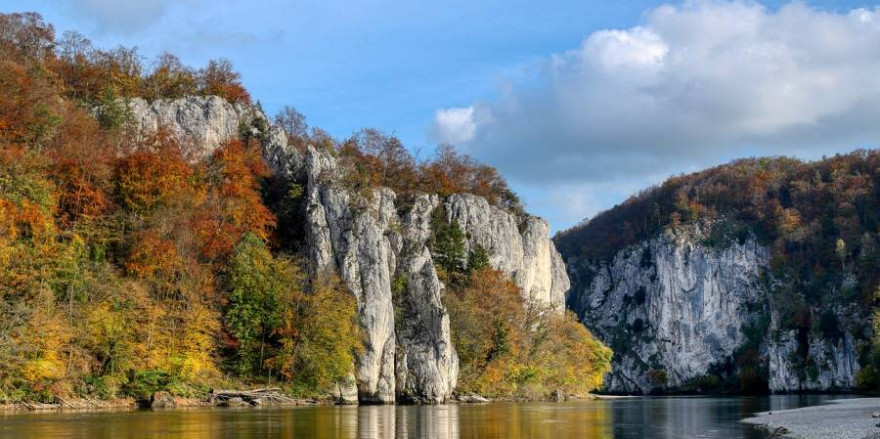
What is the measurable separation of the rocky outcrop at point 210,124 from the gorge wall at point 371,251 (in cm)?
11

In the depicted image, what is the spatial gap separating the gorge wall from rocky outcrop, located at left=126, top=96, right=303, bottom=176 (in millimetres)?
114

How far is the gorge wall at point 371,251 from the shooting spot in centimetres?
8381

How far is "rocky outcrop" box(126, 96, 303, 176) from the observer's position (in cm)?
9256

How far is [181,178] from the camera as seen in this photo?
79.4 m

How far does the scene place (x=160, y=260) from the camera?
7100cm

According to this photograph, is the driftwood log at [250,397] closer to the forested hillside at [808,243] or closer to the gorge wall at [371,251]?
the gorge wall at [371,251]

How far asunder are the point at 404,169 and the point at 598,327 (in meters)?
98.9

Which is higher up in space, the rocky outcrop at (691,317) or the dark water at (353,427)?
the rocky outcrop at (691,317)

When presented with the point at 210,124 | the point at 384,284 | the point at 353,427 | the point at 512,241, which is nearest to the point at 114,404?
the point at 353,427

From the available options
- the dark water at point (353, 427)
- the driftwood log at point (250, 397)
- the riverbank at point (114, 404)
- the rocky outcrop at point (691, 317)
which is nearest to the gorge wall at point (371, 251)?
the riverbank at point (114, 404)

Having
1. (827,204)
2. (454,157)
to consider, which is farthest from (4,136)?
(827,204)

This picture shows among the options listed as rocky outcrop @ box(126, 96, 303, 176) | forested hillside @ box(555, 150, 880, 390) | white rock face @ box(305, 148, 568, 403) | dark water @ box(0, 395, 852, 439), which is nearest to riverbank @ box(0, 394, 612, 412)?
dark water @ box(0, 395, 852, 439)

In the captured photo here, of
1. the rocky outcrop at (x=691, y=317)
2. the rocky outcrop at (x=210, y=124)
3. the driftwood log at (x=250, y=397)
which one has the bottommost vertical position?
the driftwood log at (x=250, y=397)

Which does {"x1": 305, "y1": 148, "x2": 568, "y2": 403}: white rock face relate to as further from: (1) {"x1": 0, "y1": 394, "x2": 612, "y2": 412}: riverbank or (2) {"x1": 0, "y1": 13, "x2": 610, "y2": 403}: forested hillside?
(1) {"x1": 0, "y1": 394, "x2": 612, "y2": 412}: riverbank
